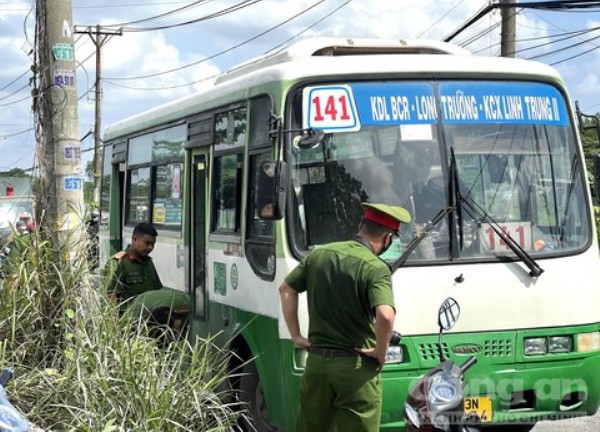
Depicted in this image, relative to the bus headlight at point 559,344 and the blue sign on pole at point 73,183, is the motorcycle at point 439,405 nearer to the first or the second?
the bus headlight at point 559,344

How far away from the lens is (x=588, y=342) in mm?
6602

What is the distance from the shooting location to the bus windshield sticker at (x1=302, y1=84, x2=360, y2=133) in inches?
255

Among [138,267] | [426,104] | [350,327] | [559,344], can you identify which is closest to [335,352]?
[350,327]

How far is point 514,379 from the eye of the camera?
636cm

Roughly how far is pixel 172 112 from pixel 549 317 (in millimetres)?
4559

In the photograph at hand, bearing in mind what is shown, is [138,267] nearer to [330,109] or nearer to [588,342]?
[330,109]

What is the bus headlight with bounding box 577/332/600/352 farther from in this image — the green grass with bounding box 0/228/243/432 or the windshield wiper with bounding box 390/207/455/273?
the green grass with bounding box 0/228/243/432

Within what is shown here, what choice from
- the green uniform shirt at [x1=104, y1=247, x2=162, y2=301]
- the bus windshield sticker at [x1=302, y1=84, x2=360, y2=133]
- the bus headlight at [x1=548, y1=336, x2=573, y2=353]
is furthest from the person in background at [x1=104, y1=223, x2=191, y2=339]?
the bus headlight at [x1=548, y1=336, x2=573, y2=353]

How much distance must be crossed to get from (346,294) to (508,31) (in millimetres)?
13118

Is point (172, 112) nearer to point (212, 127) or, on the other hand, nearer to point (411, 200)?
point (212, 127)

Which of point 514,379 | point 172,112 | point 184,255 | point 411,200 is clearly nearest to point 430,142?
point 411,200

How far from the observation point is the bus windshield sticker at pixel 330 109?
6.47 meters

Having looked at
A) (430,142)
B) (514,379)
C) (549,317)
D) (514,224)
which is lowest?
(514,379)

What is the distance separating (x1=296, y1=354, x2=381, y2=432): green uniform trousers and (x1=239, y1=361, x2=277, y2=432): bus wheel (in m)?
1.80
